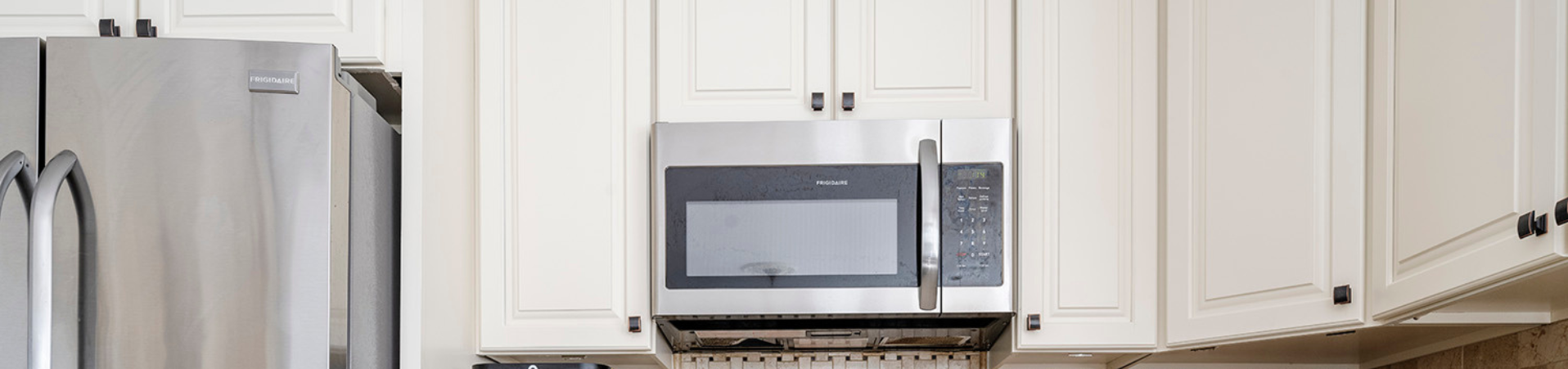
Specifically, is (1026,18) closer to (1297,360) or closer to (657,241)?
(657,241)

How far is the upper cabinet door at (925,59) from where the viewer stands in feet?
7.51

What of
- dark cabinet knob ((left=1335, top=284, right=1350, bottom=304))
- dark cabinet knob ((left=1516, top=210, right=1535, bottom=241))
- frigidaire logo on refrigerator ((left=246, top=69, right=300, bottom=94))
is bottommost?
dark cabinet knob ((left=1335, top=284, right=1350, bottom=304))

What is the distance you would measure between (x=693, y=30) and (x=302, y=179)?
2.65ft

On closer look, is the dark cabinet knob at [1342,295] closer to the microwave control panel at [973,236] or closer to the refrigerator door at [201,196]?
the microwave control panel at [973,236]

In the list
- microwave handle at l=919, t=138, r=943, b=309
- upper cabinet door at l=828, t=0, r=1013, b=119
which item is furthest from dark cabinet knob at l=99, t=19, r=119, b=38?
microwave handle at l=919, t=138, r=943, b=309

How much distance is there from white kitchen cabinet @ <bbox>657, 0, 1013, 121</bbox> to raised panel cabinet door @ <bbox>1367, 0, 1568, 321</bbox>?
2.29 feet

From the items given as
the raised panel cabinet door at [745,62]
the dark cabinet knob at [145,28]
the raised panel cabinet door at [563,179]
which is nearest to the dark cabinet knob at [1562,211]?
the raised panel cabinet door at [745,62]

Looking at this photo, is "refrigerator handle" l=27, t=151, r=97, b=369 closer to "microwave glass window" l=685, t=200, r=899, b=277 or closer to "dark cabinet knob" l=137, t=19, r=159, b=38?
"dark cabinet knob" l=137, t=19, r=159, b=38

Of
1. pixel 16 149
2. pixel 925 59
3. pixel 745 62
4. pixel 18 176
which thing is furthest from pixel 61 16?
pixel 925 59

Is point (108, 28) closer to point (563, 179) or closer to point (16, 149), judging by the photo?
point (16, 149)

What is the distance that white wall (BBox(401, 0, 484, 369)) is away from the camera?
2021 mm

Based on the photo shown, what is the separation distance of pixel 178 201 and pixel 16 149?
21 centimetres

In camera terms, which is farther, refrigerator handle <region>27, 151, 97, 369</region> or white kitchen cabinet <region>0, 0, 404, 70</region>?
white kitchen cabinet <region>0, 0, 404, 70</region>

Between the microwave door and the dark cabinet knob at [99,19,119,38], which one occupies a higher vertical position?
the dark cabinet knob at [99,19,119,38]
